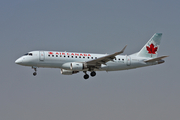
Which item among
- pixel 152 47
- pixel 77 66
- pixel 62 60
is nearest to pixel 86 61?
pixel 77 66

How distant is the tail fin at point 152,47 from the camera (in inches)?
2519

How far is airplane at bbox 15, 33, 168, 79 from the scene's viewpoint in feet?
181

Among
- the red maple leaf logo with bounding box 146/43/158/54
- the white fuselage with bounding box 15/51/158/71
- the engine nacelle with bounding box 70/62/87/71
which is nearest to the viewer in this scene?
the white fuselage with bounding box 15/51/158/71

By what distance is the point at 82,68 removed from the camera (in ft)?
186

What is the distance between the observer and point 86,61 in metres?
57.9

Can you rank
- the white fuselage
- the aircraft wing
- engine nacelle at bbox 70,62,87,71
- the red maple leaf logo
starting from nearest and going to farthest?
the white fuselage < the aircraft wing < engine nacelle at bbox 70,62,87,71 < the red maple leaf logo

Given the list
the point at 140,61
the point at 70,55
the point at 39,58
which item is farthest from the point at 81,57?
the point at 140,61

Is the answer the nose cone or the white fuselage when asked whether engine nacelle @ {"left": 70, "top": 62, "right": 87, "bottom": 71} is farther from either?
the nose cone

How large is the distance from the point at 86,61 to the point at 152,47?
14865mm

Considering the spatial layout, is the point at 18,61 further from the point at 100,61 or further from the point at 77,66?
the point at 100,61

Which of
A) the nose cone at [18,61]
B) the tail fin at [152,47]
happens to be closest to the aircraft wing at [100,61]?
the tail fin at [152,47]

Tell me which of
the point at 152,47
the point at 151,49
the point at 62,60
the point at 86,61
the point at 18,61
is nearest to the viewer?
the point at 18,61

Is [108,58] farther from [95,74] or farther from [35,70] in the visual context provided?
[35,70]

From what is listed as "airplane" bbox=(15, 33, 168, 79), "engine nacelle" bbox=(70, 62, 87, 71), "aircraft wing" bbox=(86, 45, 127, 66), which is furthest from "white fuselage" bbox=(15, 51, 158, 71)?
"aircraft wing" bbox=(86, 45, 127, 66)
